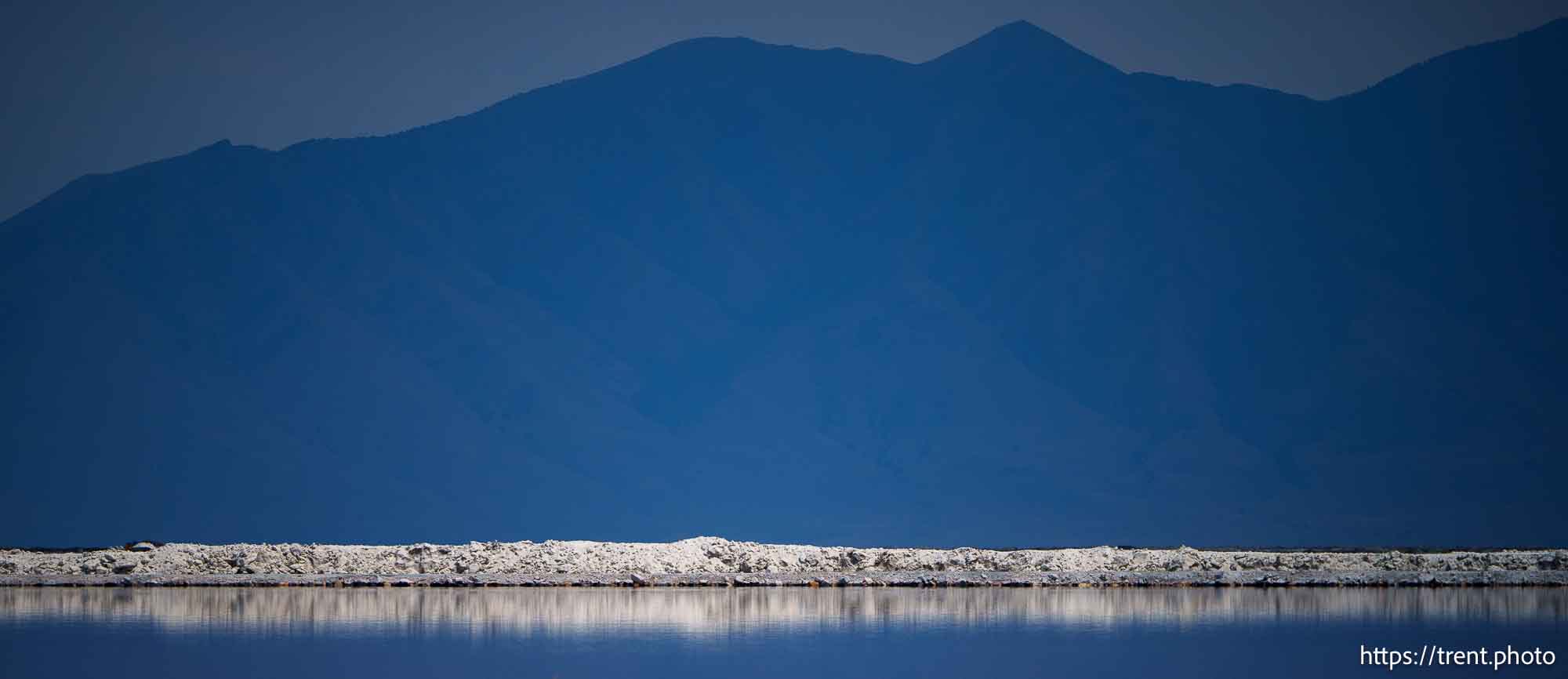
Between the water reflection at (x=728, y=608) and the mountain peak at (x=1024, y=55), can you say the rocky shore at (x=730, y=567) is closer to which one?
the water reflection at (x=728, y=608)

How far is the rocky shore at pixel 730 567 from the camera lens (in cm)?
2861

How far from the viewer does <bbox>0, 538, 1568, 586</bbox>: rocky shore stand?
28.6 metres

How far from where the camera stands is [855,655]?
17781 millimetres

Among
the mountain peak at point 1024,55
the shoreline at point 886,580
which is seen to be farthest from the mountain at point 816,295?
the shoreline at point 886,580

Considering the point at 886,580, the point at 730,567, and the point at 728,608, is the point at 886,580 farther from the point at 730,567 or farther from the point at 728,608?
the point at 728,608

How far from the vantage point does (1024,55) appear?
202ft

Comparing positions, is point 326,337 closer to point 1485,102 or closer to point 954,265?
point 954,265

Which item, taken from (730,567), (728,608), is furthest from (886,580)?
(728,608)

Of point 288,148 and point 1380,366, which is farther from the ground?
point 288,148

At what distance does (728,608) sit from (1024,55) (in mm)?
41663

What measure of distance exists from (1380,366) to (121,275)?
1668 inches

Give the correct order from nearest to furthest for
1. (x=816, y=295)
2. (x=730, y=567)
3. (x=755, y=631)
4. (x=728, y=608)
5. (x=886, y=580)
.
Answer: (x=755, y=631) → (x=728, y=608) → (x=886, y=580) → (x=730, y=567) → (x=816, y=295)

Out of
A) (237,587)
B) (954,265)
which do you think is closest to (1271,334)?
(954,265)

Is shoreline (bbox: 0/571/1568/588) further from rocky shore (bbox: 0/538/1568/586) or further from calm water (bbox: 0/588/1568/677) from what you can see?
calm water (bbox: 0/588/1568/677)
